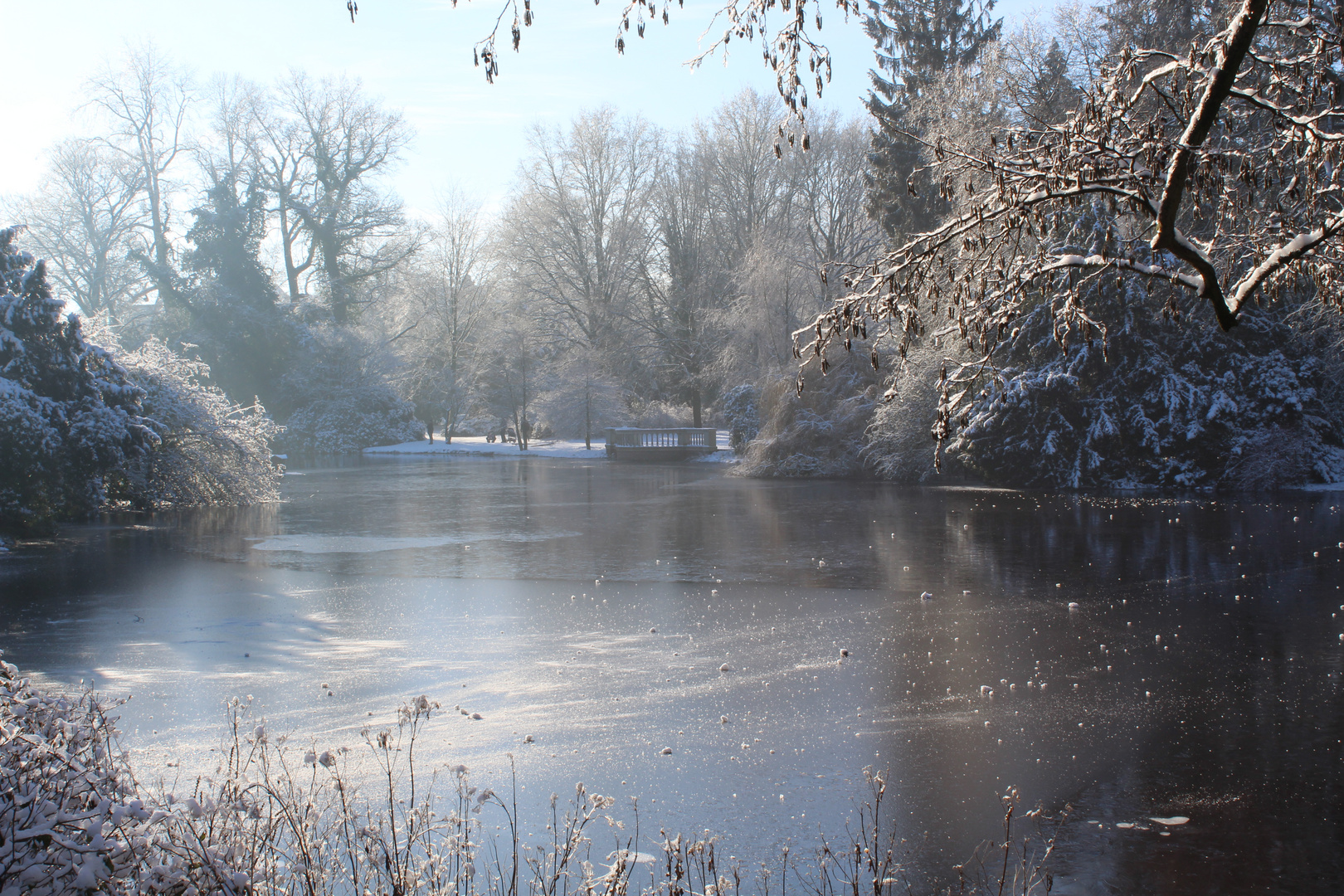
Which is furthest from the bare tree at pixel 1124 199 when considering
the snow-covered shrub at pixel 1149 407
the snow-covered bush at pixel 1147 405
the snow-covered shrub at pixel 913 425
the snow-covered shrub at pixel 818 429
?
the snow-covered shrub at pixel 818 429

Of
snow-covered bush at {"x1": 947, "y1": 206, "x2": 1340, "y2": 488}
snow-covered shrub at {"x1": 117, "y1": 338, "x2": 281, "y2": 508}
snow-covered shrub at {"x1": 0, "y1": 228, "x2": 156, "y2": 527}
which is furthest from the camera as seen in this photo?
snow-covered bush at {"x1": 947, "y1": 206, "x2": 1340, "y2": 488}

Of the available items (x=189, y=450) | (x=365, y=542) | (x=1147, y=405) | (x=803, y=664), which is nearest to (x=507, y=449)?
(x=189, y=450)

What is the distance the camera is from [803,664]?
7.57 m

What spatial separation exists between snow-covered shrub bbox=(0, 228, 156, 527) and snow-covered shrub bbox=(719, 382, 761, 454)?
23015mm

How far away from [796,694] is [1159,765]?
91.3 inches

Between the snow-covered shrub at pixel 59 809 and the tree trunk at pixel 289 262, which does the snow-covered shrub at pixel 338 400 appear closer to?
the tree trunk at pixel 289 262

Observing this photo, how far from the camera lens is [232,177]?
154 feet

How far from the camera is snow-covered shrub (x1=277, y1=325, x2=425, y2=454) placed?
46281 mm

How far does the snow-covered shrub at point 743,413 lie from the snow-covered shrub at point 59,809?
3348 cm

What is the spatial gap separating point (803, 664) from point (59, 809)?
5.62m

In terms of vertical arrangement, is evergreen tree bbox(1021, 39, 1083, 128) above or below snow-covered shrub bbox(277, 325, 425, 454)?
above

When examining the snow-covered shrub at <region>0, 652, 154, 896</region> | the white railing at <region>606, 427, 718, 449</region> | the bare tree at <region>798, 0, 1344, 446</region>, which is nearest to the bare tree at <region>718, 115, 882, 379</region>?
the white railing at <region>606, 427, 718, 449</region>

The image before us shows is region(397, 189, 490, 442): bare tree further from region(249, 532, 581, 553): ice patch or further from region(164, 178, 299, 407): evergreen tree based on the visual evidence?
region(249, 532, 581, 553): ice patch

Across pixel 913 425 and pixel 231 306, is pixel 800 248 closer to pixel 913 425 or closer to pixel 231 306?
pixel 913 425
